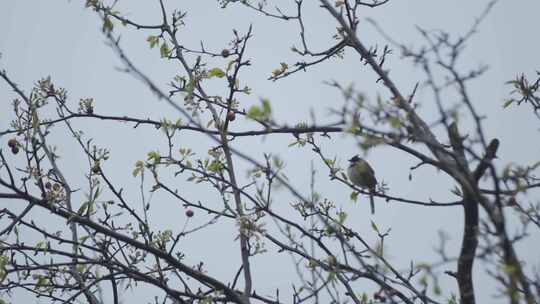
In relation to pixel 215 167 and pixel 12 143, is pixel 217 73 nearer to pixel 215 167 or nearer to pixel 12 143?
pixel 215 167

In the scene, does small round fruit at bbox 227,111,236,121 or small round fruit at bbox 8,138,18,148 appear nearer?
small round fruit at bbox 227,111,236,121

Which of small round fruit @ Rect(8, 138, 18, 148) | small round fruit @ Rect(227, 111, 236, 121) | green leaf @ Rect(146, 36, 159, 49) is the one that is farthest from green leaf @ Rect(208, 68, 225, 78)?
small round fruit @ Rect(8, 138, 18, 148)

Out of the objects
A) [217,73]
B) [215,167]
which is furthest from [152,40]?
[215,167]

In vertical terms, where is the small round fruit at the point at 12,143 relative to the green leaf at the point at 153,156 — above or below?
above

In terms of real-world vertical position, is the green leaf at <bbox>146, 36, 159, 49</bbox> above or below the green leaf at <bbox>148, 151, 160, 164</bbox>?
above

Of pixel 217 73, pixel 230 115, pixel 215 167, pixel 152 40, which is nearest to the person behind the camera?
pixel 215 167

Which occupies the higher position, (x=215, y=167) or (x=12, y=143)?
(x=12, y=143)

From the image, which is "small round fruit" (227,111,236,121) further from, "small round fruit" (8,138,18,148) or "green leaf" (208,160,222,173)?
"small round fruit" (8,138,18,148)

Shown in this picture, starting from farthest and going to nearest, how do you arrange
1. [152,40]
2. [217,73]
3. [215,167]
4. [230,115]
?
[230,115] < [152,40] < [217,73] < [215,167]

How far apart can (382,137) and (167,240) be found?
7.05 feet

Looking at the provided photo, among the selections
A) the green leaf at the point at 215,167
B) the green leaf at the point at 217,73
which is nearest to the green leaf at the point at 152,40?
the green leaf at the point at 217,73

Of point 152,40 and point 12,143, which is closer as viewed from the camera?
point 152,40

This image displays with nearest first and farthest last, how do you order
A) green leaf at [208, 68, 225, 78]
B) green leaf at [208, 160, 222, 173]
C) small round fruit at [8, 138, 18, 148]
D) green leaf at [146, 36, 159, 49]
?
green leaf at [208, 160, 222, 173] → green leaf at [208, 68, 225, 78] → green leaf at [146, 36, 159, 49] → small round fruit at [8, 138, 18, 148]

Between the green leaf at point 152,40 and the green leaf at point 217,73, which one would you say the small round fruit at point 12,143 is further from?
the green leaf at point 217,73
